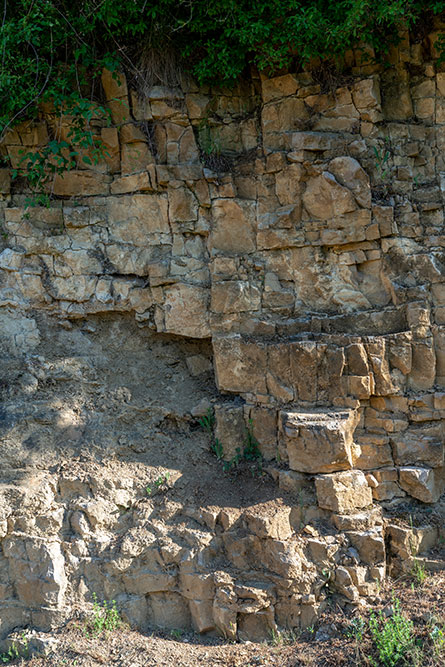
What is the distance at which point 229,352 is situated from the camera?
16.1 ft

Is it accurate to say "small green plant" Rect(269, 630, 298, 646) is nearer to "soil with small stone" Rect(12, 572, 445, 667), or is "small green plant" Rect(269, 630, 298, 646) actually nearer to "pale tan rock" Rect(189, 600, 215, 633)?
"soil with small stone" Rect(12, 572, 445, 667)

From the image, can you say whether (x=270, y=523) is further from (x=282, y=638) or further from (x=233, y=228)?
(x=233, y=228)

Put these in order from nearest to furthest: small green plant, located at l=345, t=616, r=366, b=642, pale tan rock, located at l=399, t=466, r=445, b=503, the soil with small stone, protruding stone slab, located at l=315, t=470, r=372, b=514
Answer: the soil with small stone
small green plant, located at l=345, t=616, r=366, b=642
protruding stone slab, located at l=315, t=470, r=372, b=514
pale tan rock, located at l=399, t=466, r=445, b=503

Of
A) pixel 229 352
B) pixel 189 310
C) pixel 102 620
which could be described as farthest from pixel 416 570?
pixel 189 310

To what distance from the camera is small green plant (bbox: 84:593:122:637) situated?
13.7ft

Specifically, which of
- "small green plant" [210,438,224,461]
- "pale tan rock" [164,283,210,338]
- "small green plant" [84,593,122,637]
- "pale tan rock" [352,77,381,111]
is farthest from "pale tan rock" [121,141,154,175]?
"small green plant" [84,593,122,637]

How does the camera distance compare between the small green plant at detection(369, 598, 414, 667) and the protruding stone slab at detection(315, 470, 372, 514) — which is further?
the protruding stone slab at detection(315, 470, 372, 514)

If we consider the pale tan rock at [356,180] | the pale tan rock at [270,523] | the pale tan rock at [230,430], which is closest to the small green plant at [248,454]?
the pale tan rock at [230,430]

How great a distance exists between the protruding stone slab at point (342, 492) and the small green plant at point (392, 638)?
0.80m

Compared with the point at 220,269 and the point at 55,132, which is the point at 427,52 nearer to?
the point at 220,269

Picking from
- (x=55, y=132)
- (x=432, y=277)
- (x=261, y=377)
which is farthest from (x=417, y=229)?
(x=55, y=132)

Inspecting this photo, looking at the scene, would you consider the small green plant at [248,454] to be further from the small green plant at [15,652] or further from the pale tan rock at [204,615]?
the small green plant at [15,652]

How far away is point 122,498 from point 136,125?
11.0ft

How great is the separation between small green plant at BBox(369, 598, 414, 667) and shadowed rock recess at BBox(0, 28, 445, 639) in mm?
306
